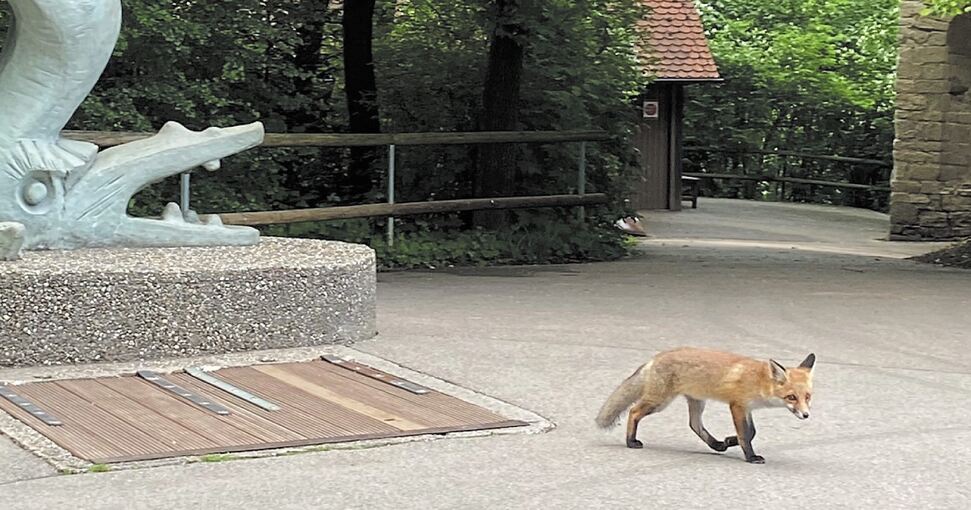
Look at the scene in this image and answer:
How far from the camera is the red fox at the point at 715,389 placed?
6258 millimetres

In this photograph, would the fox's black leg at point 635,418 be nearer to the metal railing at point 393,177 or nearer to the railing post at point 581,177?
the metal railing at point 393,177

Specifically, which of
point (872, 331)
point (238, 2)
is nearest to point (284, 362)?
point (872, 331)

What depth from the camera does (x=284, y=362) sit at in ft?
28.7

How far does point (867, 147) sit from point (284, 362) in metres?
28.5

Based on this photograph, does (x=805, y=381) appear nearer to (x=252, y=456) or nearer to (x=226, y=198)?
(x=252, y=456)

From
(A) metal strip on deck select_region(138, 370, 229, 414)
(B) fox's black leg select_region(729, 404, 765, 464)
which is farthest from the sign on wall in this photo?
(B) fox's black leg select_region(729, 404, 765, 464)

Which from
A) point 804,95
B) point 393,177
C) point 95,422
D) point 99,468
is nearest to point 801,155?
point 804,95

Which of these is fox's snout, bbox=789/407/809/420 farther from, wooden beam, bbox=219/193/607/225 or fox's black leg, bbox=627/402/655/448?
wooden beam, bbox=219/193/607/225

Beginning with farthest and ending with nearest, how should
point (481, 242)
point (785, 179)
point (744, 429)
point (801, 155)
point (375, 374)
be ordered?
point (801, 155) → point (785, 179) → point (481, 242) → point (375, 374) → point (744, 429)

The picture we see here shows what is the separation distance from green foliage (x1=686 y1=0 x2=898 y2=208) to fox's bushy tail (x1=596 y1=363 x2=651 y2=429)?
92.8ft

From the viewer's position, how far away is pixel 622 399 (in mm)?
6719

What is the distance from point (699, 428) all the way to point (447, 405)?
145 centimetres

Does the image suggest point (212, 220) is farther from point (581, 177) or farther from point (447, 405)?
point (581, 177)

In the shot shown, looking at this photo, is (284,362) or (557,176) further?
(557,176)
